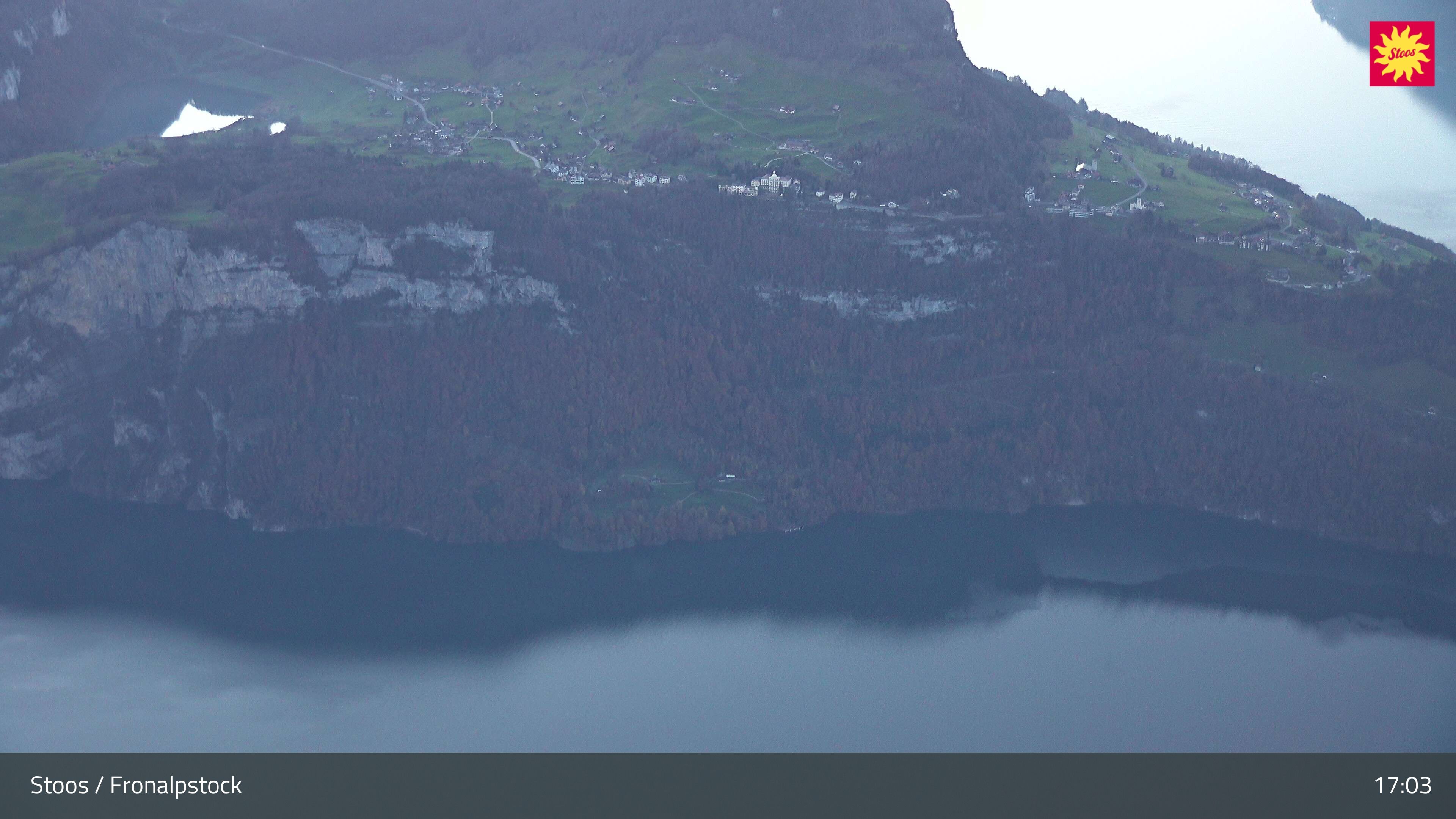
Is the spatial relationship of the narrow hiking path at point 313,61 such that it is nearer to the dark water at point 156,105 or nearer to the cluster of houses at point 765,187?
the dark water at point 156,105

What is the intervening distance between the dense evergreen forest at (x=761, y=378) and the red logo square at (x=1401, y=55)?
60637 mm

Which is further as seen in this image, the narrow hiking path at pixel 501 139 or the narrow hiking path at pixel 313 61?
the narrow hiking path at pixel 313 61

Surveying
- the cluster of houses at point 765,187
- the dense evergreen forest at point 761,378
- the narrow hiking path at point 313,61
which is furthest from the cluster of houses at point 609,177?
the narrow hiking path at point 313,61

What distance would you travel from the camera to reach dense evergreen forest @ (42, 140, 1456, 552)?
300ft

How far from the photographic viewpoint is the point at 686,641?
8181cm

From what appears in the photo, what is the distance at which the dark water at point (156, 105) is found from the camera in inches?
4884

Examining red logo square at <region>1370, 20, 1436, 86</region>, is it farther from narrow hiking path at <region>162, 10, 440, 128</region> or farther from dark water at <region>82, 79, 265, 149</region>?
dark water at <region>82, 79, 265, 149</region>

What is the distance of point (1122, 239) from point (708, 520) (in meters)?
28.8

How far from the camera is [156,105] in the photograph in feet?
429

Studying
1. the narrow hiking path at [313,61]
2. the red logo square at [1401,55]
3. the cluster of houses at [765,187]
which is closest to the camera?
the cluster of houses at [765,187]

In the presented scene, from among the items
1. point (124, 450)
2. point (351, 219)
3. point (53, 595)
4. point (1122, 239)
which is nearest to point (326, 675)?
point (53, 595)

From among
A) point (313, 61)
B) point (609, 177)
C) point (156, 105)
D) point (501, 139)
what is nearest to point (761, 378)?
point (609, 177)

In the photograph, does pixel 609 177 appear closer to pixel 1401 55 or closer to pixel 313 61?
pixel 313 61
